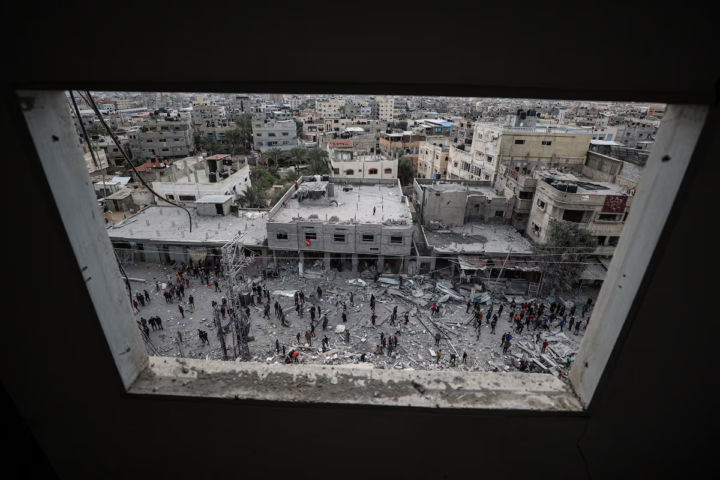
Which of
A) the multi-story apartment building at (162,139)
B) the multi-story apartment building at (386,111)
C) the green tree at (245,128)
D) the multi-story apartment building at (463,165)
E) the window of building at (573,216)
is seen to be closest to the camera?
the window of building at (573,216)

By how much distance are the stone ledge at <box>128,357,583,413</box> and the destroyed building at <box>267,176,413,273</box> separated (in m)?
17.0

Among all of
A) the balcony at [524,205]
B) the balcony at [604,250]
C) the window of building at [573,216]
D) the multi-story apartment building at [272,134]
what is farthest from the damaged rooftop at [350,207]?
→ the multi-story apartment building at [272,134]

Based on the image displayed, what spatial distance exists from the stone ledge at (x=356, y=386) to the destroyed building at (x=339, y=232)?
1697cm

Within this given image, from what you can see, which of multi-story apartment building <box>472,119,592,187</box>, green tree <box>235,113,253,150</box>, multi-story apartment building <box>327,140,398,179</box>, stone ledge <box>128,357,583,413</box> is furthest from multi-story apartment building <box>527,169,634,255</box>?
green tree <box>235,113,253,150</box>

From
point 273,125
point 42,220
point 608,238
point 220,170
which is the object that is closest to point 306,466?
point 42,220

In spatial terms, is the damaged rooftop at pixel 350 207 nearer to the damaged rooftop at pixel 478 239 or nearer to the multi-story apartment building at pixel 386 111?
the damaged rooftop at pixel 478 239

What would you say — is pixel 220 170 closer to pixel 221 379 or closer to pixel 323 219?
pixel 323 219

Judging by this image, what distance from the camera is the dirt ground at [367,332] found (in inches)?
526

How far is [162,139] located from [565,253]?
46181mm

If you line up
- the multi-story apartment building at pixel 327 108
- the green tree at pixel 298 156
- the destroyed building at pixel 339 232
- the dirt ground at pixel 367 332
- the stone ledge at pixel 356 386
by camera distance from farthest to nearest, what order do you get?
the multi-story apartment building at pixel 327 108 → the green tree at pixel 298 156 → the destroyed building at pixel 339 232 → the dirt ground at pixel 367 332 → the stone ledge at pixel 356 386
